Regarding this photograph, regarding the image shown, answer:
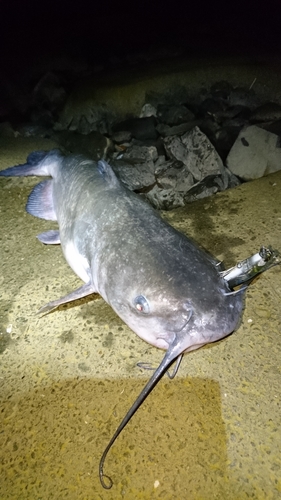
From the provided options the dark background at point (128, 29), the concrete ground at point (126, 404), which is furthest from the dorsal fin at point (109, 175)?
the dark background at point (128, 29)

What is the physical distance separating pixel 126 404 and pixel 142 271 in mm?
745

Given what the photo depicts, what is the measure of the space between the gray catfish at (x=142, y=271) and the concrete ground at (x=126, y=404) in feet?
0.54

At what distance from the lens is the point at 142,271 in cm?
193

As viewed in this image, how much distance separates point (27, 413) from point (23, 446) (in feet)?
0.57

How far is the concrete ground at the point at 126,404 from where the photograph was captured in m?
1.62

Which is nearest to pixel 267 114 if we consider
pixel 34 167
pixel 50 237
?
pixel 34 167

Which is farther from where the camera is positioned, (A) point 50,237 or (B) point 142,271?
(A) point 50,237

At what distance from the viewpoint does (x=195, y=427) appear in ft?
5.78

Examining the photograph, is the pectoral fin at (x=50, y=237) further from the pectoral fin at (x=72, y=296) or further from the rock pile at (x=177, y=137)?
the rock pile at (x=177, y=137)

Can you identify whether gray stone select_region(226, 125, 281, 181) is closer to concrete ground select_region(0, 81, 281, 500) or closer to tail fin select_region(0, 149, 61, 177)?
concrete ground select_region(0, 81, 281, 500)

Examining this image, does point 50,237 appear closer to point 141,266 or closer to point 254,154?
point 141,266

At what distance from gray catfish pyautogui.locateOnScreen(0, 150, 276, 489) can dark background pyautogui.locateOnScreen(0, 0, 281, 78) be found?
234 inches

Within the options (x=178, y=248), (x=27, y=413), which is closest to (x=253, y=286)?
(x=178, y=248)

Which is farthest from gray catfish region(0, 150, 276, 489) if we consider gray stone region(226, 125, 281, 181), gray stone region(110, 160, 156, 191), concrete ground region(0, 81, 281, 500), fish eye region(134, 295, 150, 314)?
gray stone region(226, 125, 281, 181)
